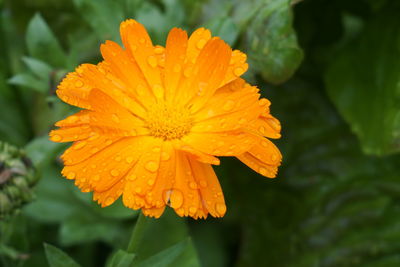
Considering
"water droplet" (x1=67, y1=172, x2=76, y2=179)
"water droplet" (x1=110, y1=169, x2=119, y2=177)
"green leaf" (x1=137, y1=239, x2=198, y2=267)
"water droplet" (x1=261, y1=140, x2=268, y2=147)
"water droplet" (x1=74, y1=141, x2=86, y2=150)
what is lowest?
"green leaf" (x1=137, y1=239, x2=198, y2=267)

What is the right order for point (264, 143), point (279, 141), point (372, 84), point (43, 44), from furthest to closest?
point (279, 141) < point (372, 84) < point (43, 44) < point (264, 143)

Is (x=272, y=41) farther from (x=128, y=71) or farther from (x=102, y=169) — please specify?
(x=102, y=169)

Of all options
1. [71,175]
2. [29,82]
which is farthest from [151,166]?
[29,82]

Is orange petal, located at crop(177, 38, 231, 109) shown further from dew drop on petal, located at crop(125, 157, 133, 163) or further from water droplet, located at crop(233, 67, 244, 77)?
dew drop on petal, located at crop(125, 157, 133, 163)

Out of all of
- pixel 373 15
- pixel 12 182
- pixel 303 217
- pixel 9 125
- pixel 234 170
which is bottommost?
pixel 303 217

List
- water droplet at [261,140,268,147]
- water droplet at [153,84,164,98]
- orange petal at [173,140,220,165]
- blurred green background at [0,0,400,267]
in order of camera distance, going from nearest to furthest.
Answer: orange petal at [173,140,220,165], water droplet at [261,140,268,147], water droplet at [153,84,164,98], blurred green background at [0,0,400,267]

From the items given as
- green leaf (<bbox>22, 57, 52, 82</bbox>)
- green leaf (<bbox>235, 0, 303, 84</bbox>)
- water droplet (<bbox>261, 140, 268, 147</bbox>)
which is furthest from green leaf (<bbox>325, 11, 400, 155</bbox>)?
green leaf (<bbox>22, 57, 52, 82</bbox>)

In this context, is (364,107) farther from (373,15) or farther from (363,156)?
(373,15)

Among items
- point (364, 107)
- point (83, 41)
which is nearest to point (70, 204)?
point (83, 41)
